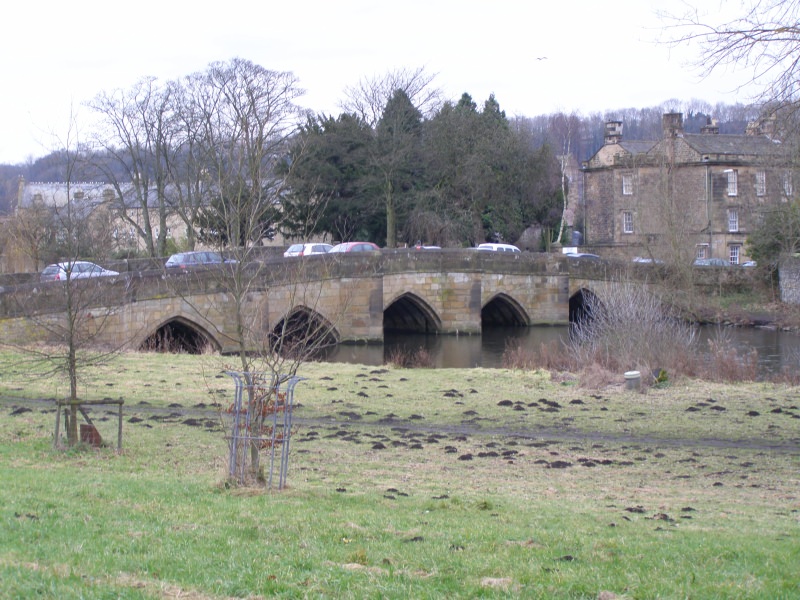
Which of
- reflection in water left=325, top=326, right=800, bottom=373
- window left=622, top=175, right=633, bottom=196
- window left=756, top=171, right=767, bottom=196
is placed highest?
window left=622, top=175, right=633, bottom=196

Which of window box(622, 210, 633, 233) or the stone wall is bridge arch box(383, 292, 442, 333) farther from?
window box(622, 210, 633, 233)

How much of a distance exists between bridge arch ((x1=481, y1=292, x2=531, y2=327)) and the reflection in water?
76 centimetres

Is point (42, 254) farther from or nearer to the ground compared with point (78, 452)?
farther from the ground

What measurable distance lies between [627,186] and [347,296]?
44.7 m

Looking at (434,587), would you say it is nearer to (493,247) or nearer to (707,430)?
(707,430)

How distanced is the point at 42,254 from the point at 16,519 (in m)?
35.1

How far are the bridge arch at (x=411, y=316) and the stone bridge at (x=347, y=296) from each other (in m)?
0.07

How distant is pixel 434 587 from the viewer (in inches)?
233

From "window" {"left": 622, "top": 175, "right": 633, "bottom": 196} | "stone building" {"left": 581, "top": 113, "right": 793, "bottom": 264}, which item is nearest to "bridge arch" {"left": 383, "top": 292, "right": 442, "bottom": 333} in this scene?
"stone building" {"left": 581, "top": 113, "right": 793, "bottom": 264}

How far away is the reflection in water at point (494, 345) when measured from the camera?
114 feet

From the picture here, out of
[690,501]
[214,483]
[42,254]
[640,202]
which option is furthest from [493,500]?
[640,202]

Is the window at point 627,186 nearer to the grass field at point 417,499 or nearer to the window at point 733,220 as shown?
the window at point 733,220

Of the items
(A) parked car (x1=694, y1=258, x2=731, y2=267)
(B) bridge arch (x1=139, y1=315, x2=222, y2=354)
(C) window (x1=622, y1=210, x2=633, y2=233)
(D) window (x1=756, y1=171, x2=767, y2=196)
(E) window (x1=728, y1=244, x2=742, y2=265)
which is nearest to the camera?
(B) bridge arch (x1=139, y1=315, x2=222, y2=354)

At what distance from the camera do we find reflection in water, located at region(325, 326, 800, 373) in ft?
114
